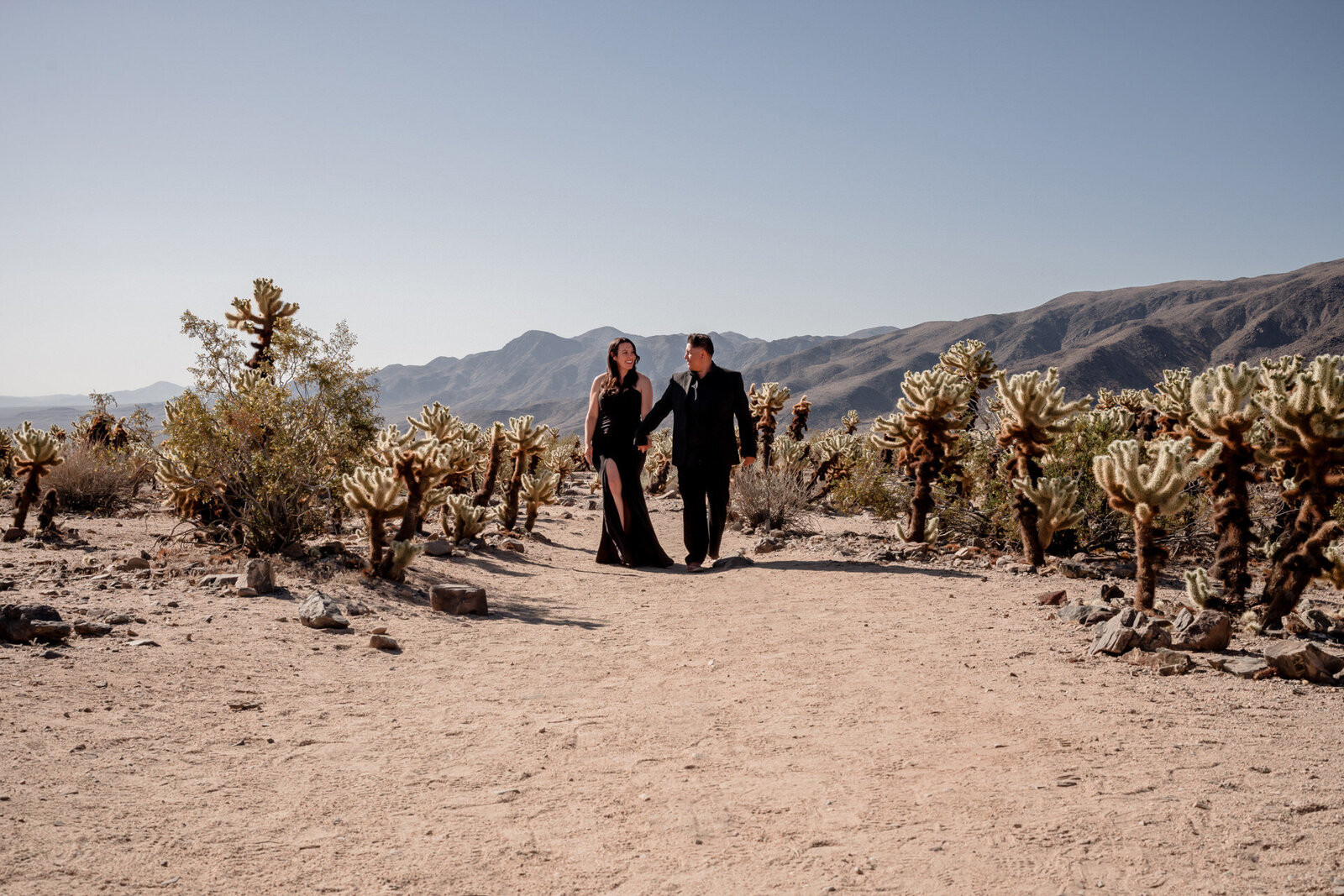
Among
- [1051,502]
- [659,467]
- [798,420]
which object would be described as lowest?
[659,467]

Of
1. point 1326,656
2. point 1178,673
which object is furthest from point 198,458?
point 1326,656

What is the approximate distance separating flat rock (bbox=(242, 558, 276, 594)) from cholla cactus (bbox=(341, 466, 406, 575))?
0.85 metres

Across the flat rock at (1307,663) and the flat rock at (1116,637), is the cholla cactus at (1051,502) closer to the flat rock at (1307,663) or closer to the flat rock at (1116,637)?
the flat rock at (1116,637)

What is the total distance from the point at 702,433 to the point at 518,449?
13.3 ft

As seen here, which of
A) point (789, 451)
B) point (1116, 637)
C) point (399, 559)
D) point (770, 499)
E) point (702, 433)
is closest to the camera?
point (1116, 637)

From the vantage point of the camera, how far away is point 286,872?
261 cm

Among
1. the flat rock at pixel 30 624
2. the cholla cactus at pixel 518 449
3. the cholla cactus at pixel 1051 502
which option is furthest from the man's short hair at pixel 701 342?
the flat rock at pixel 30 624

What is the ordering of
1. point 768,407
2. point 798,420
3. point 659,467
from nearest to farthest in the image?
point 768,407 → point 798,420 → point 659,467

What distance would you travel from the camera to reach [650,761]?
3.52m

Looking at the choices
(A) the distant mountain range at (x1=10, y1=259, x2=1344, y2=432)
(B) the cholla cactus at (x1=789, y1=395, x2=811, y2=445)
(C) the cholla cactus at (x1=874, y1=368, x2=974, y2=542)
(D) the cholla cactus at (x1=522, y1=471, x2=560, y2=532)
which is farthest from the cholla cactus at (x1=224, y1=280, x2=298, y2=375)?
(A) the distant mountain range at (x1=10, y1=259, x2=1344, y2=432)

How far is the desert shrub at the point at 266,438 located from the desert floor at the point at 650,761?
1.89m

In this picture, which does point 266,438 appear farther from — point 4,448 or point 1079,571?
point 4,448

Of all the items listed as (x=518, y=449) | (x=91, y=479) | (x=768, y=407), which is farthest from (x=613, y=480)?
(x=768, y=407)

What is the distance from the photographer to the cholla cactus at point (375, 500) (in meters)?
7.30
